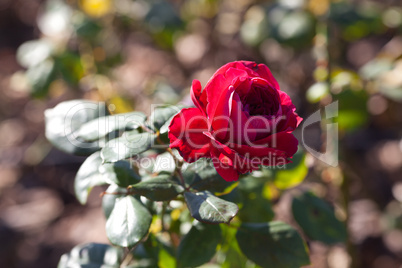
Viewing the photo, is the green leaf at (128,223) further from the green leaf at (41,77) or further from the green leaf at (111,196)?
the green leaf at (41,77)

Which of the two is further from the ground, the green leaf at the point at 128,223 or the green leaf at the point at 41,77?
the green leaf at the point at 41,77

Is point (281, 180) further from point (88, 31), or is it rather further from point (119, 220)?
point (88, 31)

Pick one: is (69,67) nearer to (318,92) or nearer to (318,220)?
(318,92)

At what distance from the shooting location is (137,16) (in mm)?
2070

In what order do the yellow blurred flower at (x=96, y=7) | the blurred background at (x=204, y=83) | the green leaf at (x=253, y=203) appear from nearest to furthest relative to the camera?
the green leaf at (x=253, y=203), the blurred background at (x=204, y=83), the yellow blurred flower at (x=96, y=7)

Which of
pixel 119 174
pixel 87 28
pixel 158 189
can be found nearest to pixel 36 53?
pixel 87 28

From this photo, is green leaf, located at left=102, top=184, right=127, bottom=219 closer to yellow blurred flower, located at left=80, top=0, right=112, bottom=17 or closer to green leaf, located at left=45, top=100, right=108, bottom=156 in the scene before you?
green leaf, located at left=45, top=100, right=108, bottom=156

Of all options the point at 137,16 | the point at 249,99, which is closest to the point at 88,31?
the point at 137,16

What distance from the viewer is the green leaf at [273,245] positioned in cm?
85

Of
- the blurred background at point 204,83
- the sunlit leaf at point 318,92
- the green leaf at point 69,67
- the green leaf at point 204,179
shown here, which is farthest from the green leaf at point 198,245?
the green leaf at point 69,67

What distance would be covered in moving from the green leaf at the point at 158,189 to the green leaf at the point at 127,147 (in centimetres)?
6

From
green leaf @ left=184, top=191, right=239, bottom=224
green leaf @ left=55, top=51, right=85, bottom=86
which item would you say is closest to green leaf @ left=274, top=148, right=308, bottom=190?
green leaf @ left=184, top=191, right=239, bottom=224

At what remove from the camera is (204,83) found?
A: 2066 mm

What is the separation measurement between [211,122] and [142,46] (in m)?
2.22
